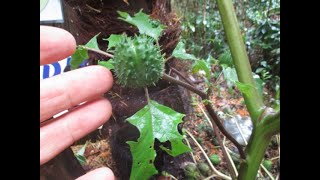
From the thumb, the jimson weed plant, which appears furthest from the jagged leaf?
the thumb

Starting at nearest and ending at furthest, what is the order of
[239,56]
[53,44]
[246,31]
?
[53,44]
[239,56]
[246,31]

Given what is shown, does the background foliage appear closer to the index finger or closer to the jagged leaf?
the jagged leaf

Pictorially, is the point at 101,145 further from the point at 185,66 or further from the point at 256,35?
the point at 256,35

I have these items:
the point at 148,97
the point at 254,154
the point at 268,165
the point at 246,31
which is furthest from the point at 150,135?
the point at 246,31

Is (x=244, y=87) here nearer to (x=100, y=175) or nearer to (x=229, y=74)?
(x=229, y=74)
